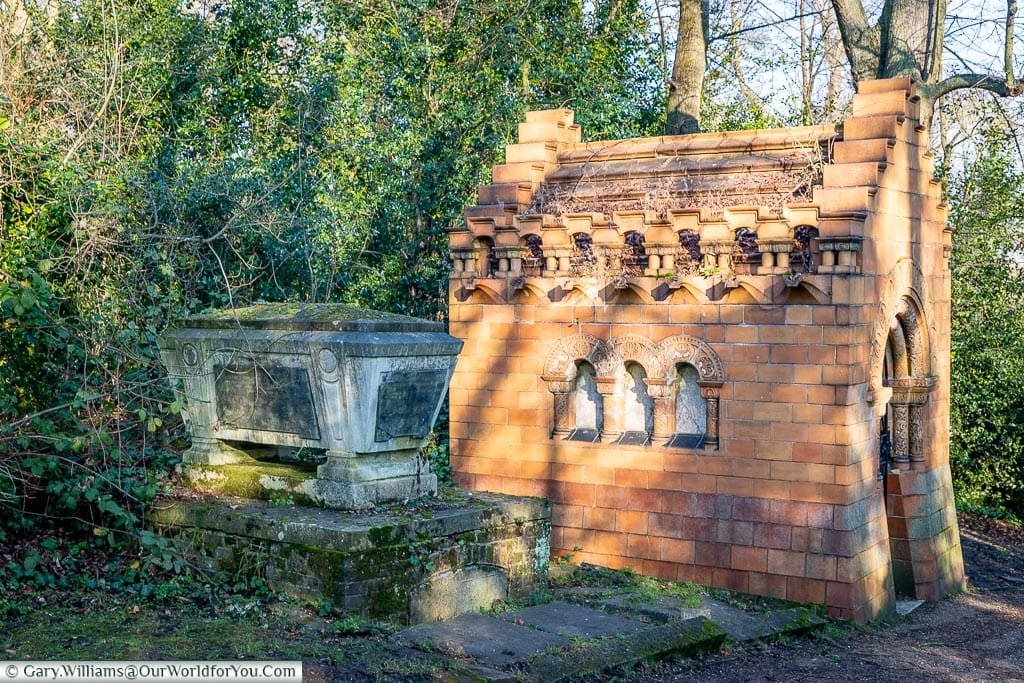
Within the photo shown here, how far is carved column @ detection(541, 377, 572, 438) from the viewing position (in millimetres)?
10336

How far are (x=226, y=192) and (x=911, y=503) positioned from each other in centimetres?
742

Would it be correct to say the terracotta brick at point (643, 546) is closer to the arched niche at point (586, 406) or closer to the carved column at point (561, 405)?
the arched niche at point (586, 406)

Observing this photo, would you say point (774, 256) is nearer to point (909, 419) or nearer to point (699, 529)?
point (699, 529)

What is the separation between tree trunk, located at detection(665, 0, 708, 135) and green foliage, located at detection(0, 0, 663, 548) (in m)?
0.55

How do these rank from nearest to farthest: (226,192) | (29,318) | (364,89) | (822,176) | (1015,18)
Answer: (29,318)
(822,176)
(226,192)
(1015,18)
(364,89)

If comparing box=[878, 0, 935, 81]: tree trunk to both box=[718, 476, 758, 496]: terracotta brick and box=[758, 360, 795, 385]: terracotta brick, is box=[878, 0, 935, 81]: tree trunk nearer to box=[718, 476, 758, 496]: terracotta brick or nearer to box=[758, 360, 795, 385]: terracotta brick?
box=[758, 360, 795, 385]: terracotta brick

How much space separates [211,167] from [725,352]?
21.8 feet

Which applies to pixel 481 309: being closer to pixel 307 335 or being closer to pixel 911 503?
pixel 307 335

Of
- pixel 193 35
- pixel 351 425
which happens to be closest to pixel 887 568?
pixel 351 425

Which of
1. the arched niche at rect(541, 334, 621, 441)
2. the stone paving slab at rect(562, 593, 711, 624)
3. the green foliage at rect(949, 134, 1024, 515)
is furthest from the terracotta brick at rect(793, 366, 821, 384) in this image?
the green foliage at rect(949, 134, 1024, 515)

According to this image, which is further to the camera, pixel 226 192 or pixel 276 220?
pixel 226 192

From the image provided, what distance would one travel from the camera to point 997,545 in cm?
1380

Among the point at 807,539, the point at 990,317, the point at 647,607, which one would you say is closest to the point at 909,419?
the point at 807,539

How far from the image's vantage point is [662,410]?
32.3 feet
